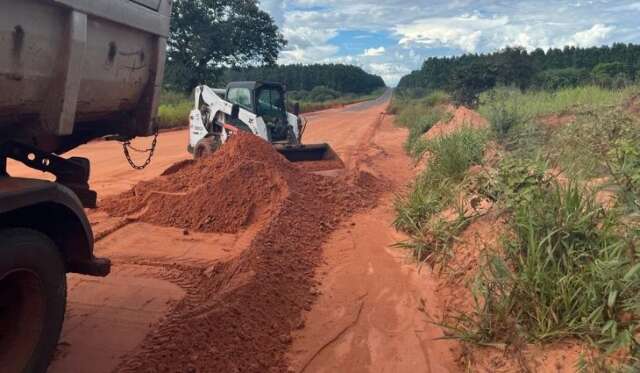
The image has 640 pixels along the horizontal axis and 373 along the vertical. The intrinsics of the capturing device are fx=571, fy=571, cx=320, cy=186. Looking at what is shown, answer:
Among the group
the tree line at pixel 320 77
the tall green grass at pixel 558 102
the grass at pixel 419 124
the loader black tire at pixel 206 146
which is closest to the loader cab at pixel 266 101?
the loader black tire at pixel 206 146

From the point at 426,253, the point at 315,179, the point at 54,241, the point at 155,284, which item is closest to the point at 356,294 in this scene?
the point at 426,253

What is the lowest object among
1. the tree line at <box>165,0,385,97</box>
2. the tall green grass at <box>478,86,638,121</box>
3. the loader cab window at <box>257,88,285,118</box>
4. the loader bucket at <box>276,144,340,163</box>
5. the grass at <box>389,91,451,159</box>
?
the loader bucket at <box>276,144,340,163</box>

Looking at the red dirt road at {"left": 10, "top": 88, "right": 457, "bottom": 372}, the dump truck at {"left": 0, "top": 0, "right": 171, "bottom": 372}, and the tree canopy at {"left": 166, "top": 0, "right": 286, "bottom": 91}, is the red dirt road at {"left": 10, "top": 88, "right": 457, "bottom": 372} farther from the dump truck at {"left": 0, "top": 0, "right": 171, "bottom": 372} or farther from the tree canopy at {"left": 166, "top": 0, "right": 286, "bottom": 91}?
the tree canopy at {"left": 166, "top": 0, "right": 286, "bottom": 91}

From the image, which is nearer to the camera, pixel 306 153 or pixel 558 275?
pixel 558 275

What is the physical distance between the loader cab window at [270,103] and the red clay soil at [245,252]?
3698 millimetres

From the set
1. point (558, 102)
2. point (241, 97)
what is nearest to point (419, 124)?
point (558, 102)

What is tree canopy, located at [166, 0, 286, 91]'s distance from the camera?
1427 inches

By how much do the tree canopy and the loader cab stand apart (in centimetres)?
2341

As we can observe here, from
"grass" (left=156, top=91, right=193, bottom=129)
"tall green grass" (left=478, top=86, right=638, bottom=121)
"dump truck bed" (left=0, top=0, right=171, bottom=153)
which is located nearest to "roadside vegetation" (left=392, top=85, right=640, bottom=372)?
"dump truck bed" (left=0, top=0, right=171, bottom=153)

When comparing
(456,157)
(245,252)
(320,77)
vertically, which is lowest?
(245,252)

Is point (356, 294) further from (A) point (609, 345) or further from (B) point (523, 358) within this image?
(A) point (609, 345)

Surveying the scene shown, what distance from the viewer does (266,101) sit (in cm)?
1384

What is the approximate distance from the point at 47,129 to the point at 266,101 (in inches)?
422

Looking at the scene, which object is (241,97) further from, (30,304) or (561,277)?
(30,304)
